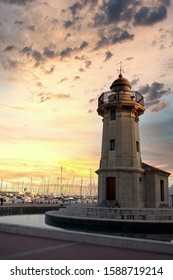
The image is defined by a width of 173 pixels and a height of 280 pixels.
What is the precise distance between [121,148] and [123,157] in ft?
3.47

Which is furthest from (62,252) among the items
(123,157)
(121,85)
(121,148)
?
(121,85)

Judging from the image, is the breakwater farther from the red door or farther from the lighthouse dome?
the lighthouse dome

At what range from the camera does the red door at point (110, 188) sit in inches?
1280

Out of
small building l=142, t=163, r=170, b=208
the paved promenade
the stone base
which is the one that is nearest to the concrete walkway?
the paved promenade

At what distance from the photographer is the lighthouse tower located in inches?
1270

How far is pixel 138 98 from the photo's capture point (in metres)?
35.2

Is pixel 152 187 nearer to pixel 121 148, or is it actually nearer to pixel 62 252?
pixel 121 148

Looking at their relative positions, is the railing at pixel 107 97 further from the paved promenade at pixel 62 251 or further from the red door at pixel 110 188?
the paved promenade at pixel 62 251

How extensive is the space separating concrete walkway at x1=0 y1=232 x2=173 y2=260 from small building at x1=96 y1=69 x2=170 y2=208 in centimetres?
1911

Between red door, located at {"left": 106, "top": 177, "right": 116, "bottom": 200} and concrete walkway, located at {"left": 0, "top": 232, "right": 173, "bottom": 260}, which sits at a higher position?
red door, located at {"left": 106, "top": 177, "right": 116, "bottom": 200}

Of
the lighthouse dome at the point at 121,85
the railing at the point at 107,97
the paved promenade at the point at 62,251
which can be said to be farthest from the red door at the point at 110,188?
the paved promenade at the point at 62,251

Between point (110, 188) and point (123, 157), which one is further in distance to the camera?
point (123, 157)

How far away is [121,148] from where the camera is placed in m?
33.2

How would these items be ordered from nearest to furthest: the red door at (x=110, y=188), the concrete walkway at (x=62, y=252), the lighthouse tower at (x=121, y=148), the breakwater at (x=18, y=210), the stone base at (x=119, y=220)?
the concrete walkway at (x=62, y=252)
the stone base at (x=119, y=220)
the lighthouse tower at (x=121, y=148)
the red door at (x=110, y=188)
the breakwater at (x=18, y=210)
